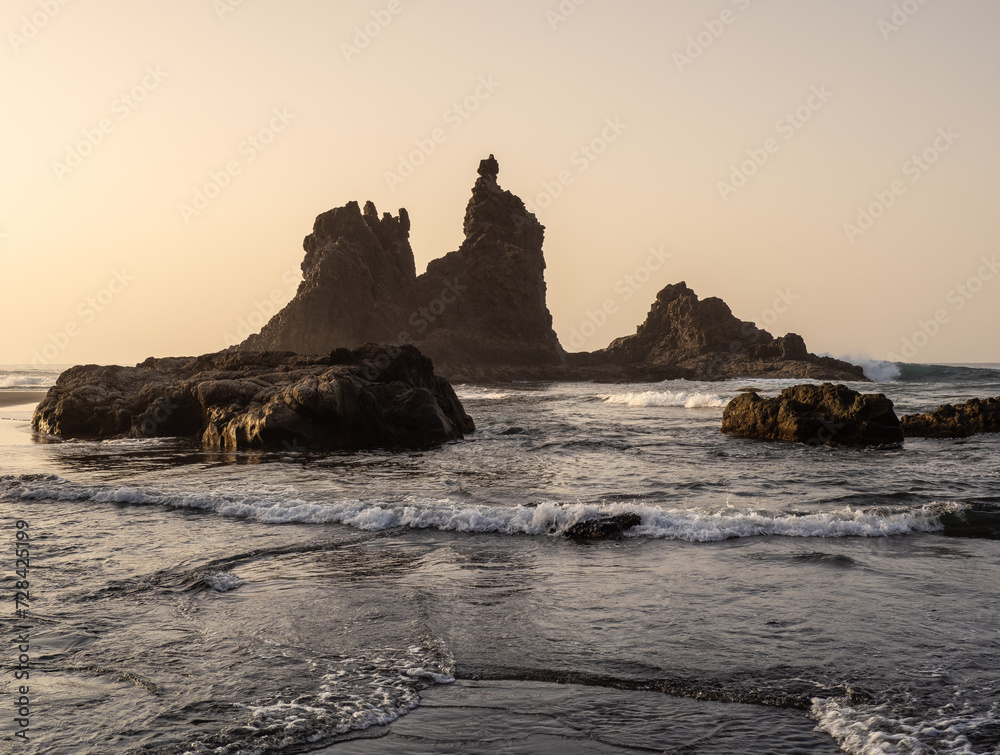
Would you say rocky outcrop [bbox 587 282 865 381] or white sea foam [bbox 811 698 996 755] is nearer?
white sea foam [bbox 811 698 996 755]

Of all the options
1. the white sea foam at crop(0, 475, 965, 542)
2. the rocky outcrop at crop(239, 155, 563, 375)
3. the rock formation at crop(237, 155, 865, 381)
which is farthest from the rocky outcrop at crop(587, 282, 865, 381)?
the white sea foam at crop(0, 475, 965, 542)

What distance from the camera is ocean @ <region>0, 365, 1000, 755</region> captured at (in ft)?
14.9

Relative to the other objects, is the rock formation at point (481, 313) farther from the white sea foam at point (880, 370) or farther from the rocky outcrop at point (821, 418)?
the rocky outcrop at point (821, 418)

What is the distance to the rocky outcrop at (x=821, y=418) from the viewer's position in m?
20.2

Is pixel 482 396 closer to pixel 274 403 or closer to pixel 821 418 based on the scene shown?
pixel 274 403

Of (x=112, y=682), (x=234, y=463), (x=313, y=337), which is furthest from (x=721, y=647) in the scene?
(x=313, y=337)

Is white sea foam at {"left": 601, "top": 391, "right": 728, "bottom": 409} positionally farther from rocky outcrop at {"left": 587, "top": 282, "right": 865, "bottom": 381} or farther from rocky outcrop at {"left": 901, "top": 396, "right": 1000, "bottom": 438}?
rocky outcrop at {"left": 587, "top": 282, "right": 865, "bottom": 381}

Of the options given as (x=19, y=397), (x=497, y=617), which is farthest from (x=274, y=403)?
(x=19, y=397)

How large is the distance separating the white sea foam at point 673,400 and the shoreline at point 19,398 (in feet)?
114

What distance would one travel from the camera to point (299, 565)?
335 inches

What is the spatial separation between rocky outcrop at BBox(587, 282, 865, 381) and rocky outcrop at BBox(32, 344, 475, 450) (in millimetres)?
61138

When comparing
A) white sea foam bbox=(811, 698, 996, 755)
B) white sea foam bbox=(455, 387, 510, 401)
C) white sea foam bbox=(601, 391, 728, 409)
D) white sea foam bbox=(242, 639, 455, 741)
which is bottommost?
white sea foam bbox=(811, 698, 996, 755)

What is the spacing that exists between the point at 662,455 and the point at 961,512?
321 inches

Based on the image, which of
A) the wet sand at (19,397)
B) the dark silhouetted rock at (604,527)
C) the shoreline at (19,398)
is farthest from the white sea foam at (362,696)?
the wet sand at (19,397)
